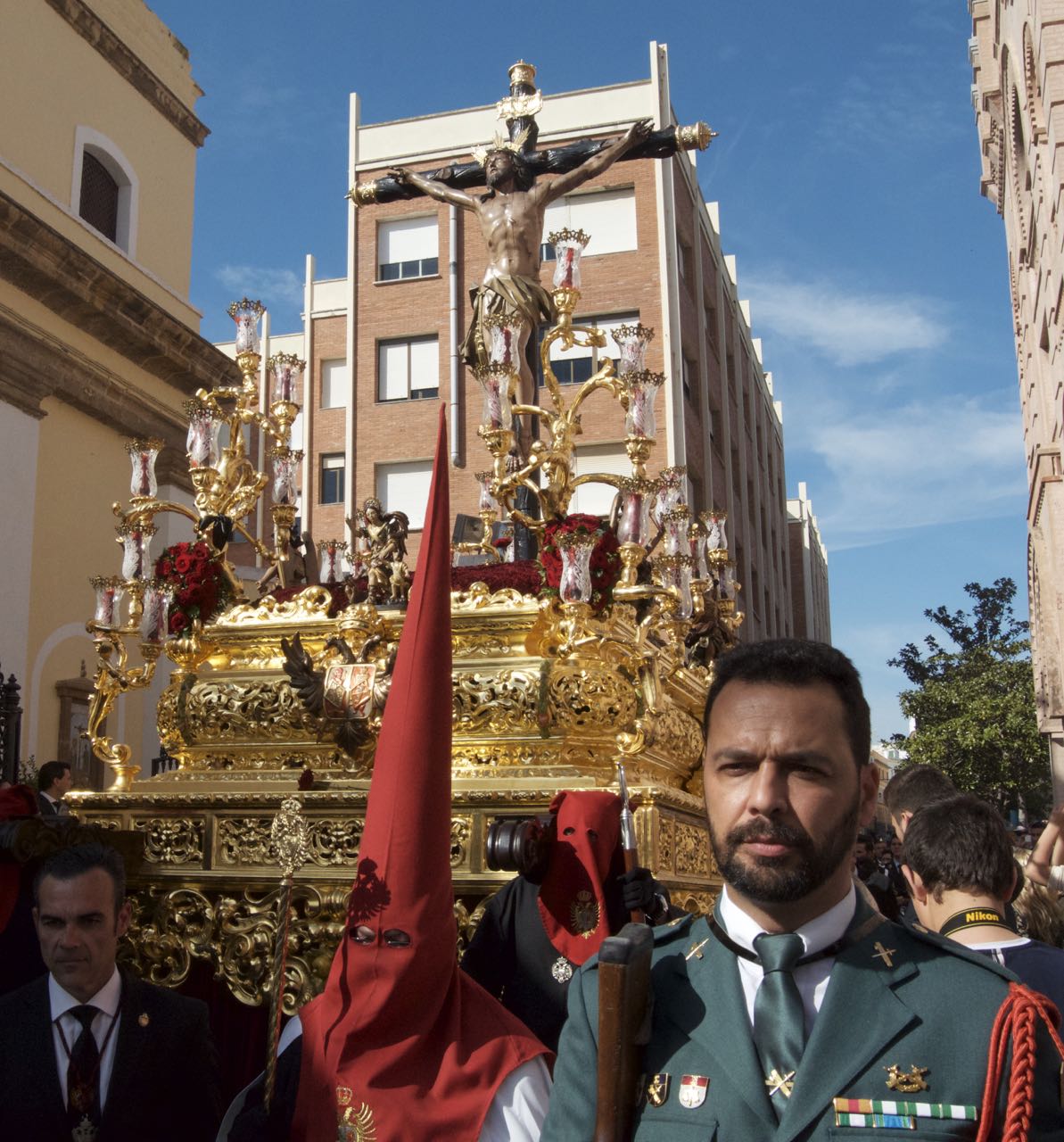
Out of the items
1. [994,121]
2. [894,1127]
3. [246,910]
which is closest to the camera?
[894,1127]

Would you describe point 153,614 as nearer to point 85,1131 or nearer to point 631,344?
point 631,344

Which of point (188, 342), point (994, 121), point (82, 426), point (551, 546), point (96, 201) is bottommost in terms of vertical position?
point (551, 546)

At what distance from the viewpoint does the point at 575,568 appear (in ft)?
17.2

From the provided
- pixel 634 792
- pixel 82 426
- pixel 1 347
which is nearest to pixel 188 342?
pixel 82 426

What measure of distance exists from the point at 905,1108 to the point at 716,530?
6.63 m

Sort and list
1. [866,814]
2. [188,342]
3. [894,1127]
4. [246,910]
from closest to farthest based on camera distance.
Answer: [894,1127], [866,814], [246,910], [188,342]

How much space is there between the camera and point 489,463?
2009 cm

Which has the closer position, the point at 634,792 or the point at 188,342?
the point at 634,792

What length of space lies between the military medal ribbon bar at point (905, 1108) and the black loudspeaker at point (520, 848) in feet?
6.32

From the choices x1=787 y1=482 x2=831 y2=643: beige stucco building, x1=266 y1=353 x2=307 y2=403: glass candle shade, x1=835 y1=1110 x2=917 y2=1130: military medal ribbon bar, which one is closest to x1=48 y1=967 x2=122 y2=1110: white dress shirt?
x1=835 y1=1110 x2=917 y2=1130: military medal ribbon bar

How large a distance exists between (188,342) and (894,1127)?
53.3 feet

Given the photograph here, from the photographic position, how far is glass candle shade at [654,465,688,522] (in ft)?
22.3

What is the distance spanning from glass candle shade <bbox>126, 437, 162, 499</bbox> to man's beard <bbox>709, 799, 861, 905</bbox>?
195 inches

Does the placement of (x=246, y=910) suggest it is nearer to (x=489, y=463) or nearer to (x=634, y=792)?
(x=634, y=792)
